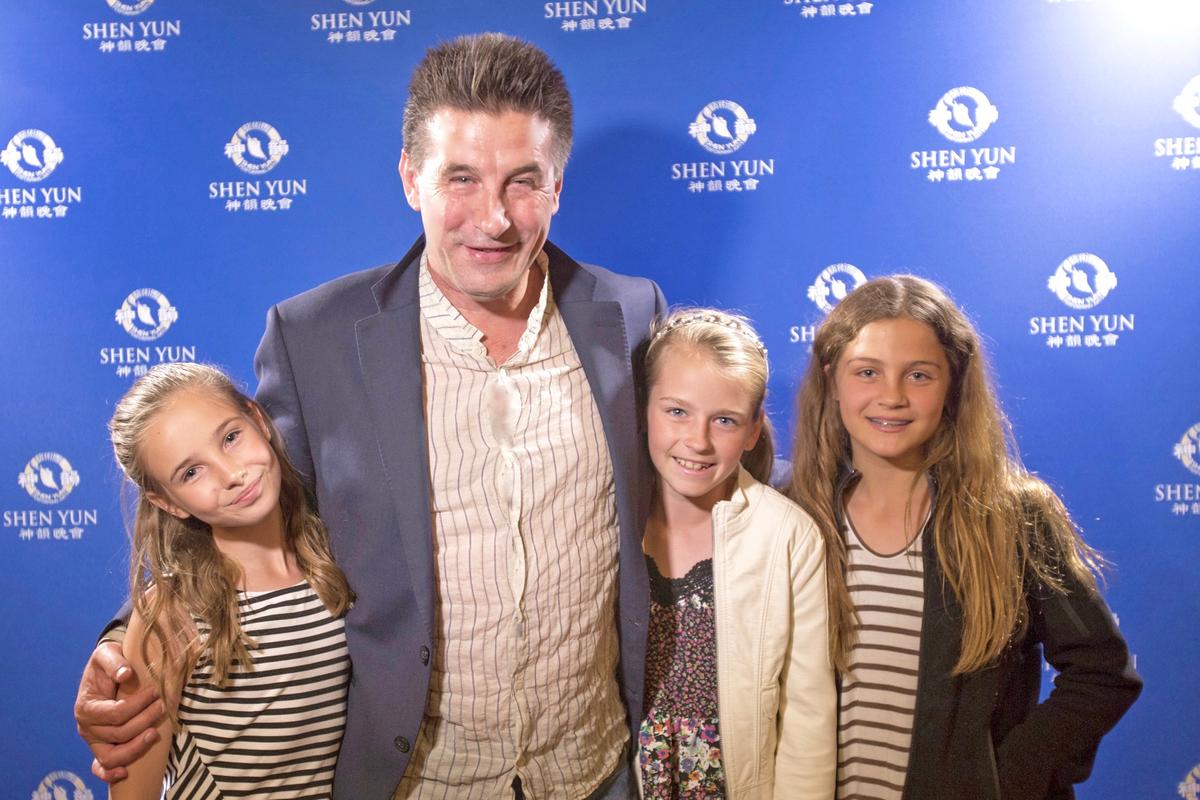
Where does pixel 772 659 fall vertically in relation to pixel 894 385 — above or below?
below

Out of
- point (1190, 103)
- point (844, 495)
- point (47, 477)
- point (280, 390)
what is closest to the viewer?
point (280, 390)

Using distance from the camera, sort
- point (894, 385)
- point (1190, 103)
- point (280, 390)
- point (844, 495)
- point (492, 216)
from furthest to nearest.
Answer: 1. point (1190, 103)
2. point (844, 495)
3. point (894, 385)
4. point (280, 390)
5. point (492, 216)

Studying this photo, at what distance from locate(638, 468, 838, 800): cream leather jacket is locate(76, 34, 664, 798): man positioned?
21cm

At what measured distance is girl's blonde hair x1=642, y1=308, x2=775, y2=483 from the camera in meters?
1.85

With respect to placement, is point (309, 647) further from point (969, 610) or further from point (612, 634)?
point (969, 610)

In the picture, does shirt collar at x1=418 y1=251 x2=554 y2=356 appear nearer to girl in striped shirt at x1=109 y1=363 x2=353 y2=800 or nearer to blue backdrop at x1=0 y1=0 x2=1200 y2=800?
girl in striped shirt at x1=109 y1=363 x2=353 y2=800

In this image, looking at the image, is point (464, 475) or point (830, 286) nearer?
point (464, 475)

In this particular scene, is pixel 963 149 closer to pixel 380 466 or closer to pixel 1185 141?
pixel 1185 141

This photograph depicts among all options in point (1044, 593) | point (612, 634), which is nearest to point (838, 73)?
point (1044, 593)

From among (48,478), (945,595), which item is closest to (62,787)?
(48,478)

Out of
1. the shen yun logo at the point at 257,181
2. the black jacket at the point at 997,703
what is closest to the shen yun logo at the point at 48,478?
the shen yun logo at the point at 257,181

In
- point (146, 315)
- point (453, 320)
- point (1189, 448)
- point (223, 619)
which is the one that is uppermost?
point (146, 315)

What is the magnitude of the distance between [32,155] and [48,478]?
106 cm

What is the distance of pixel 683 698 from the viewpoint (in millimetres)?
1896
